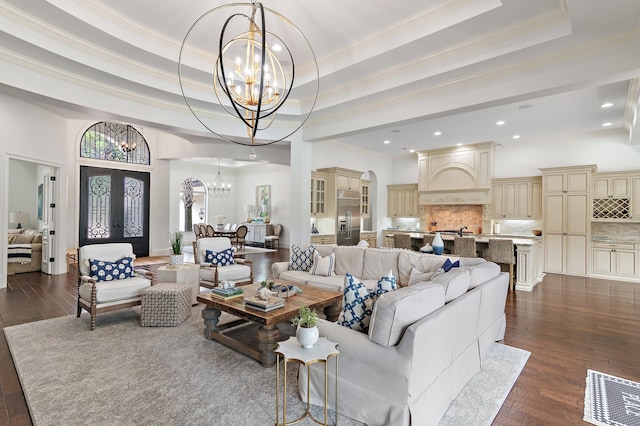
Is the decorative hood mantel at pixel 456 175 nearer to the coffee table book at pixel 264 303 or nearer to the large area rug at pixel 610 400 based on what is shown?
the large area rug at pixel 610 400

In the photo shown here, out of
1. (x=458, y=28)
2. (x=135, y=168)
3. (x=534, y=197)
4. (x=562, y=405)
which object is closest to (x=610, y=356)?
(x=562, y=405)

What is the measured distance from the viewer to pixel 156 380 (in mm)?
2582

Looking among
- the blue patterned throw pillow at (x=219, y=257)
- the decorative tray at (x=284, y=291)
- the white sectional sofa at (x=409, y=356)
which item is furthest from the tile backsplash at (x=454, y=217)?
the decorative tray at (x=284, y=291)

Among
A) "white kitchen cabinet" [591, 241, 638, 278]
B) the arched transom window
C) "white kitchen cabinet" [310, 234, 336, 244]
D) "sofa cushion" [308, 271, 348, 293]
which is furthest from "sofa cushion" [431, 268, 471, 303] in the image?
the arched transom window

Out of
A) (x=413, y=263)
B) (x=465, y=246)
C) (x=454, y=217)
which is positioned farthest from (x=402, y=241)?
(x=454, y=217)

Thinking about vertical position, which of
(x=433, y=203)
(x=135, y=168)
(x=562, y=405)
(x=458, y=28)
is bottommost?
(x=562, y=405)

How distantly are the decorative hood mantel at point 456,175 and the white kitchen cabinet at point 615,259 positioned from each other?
261cm

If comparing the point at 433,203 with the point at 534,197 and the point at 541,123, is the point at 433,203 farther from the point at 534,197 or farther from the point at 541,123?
the point at 541,123

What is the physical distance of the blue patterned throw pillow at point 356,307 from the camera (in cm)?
230

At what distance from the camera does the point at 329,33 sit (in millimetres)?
3852

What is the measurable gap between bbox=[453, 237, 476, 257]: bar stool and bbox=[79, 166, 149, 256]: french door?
838 centimetres

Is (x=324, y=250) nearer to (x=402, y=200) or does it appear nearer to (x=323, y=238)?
(x=323, y=238)

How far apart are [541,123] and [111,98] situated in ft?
27.2

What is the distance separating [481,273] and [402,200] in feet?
25.5
